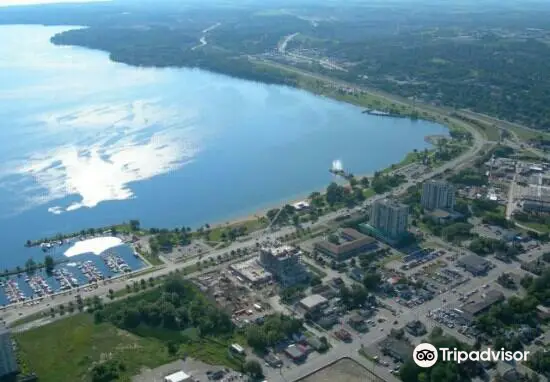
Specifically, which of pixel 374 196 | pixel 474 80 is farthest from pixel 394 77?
pixel 374 196

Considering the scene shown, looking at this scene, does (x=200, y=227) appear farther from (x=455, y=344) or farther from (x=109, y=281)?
(x=455, y=344)

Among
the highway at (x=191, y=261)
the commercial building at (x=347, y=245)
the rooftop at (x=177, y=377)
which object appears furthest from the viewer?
the commercial building at (x=347, y=245)

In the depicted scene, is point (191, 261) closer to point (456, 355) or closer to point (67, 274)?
point (67, 274)

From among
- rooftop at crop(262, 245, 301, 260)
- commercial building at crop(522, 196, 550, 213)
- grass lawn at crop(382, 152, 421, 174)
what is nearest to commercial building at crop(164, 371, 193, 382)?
rooftop at crop(262, 245, 301, 260)

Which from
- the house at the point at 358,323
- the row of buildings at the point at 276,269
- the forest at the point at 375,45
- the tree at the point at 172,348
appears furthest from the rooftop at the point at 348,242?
the forest at the point at 375,45

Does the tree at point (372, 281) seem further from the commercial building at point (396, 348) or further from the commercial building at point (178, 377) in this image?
the commercial building at point (178, 377)

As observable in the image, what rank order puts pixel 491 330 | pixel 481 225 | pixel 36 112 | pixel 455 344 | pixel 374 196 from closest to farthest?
pixel 455 344
pixel 491 330
pixel 481 225
pixel 374 196
pixel 36 112
